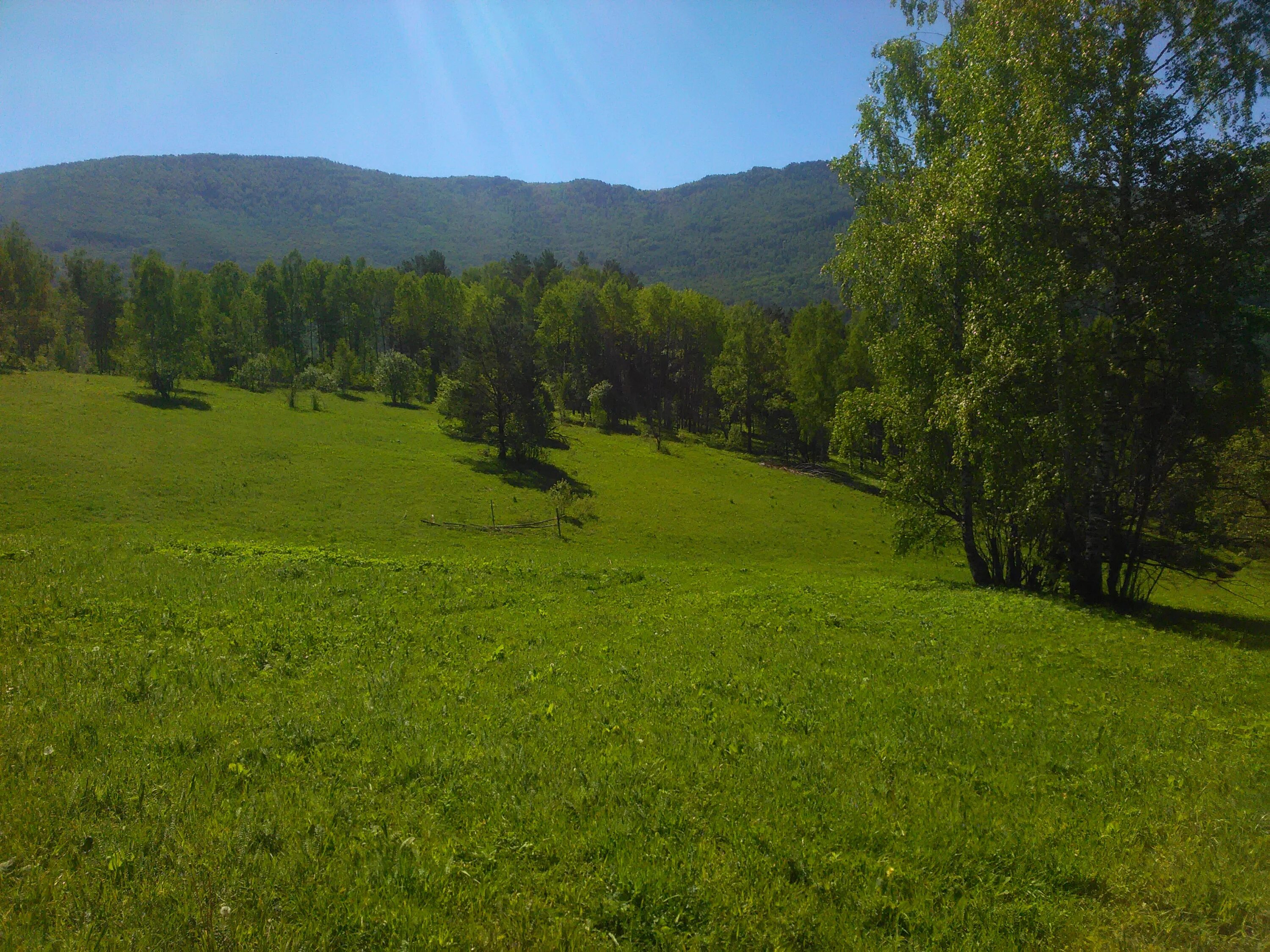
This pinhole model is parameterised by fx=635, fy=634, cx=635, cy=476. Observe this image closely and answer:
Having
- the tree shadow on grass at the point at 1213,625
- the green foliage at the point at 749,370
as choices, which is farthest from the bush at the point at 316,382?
the tree shadow on grass at the point at 1213,625

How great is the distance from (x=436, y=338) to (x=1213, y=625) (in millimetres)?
102734

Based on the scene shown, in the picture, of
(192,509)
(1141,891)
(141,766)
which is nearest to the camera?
(1141,891)

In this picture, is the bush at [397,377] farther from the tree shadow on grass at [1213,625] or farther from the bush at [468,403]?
the tree shadow on grass at [1213,625]

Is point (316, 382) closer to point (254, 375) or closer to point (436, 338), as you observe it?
point (254, 375)

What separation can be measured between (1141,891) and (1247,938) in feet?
2.35

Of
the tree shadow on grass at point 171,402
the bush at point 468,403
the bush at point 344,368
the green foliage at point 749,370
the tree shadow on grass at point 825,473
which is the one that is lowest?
the tree shadow on grass at point 171,402

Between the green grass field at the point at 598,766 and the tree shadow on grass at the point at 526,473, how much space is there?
1247 inches

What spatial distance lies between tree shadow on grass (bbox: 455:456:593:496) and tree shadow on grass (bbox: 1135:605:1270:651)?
1358 inches

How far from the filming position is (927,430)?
25188 millimetres

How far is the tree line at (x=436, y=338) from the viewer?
73.9 m

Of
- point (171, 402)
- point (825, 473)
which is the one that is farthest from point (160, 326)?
point (825, 473)

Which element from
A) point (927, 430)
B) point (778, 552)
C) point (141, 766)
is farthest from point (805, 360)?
point (141, 766)

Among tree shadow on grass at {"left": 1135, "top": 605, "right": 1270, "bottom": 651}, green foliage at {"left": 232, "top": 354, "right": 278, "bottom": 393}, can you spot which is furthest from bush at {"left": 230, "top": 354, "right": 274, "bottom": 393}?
→ tree shadow on grass at {"left": 1135, "top": 605, "right": 1270, "bottom": 651}

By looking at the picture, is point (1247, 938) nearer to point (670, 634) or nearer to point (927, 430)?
point (670, 634)
